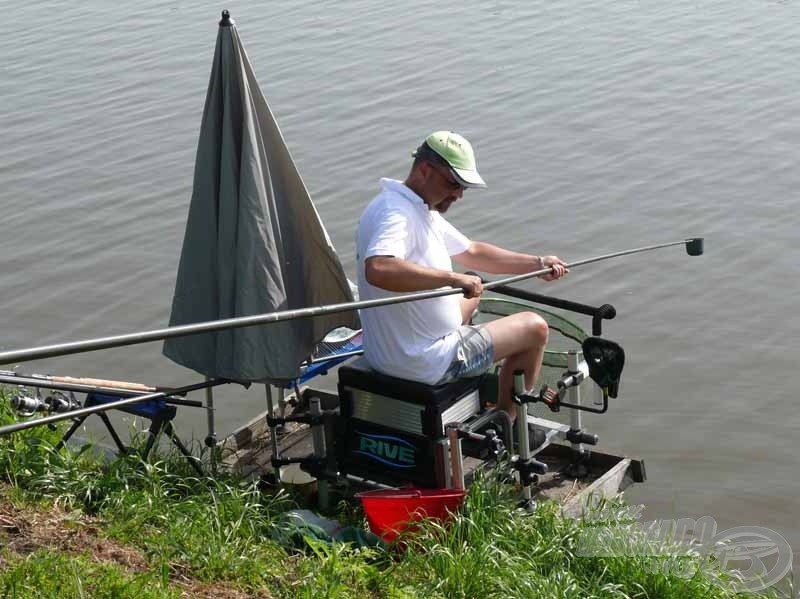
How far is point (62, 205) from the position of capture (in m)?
9.99

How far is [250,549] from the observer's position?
163 inches

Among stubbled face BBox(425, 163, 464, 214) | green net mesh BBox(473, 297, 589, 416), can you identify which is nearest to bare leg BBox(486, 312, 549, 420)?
green net mesh BBox(473, 297, 589, 416)

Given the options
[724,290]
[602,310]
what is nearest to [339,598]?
[602,310]

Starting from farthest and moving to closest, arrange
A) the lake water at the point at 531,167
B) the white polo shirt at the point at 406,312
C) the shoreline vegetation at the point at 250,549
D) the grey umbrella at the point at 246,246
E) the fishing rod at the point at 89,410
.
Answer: the lake water at the point at 531,167
the grey umbrella at the point at 246,246
the white polo shirt at the point at 406,312
the shoreline vegetation at the point at 250,549
the fishing rod at the point at 89,410

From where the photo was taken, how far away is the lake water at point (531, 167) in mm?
6602

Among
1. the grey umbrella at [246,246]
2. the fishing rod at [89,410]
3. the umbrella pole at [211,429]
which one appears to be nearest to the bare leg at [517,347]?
the grey umbrella at [246,246]

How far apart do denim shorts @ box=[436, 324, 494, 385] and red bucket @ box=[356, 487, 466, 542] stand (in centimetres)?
42

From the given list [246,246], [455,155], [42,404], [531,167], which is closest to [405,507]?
[246,246]

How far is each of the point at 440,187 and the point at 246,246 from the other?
75cm

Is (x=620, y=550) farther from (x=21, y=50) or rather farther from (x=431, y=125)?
(x=21, y=50)

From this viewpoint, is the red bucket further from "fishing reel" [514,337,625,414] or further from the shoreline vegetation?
"fishing reel" [514,337,625,414]

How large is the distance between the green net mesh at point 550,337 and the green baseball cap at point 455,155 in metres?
0.76

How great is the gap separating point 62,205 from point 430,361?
6.22 meters

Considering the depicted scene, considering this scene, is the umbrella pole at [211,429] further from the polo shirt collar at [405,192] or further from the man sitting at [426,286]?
the polo shirt collar at [405,192]
